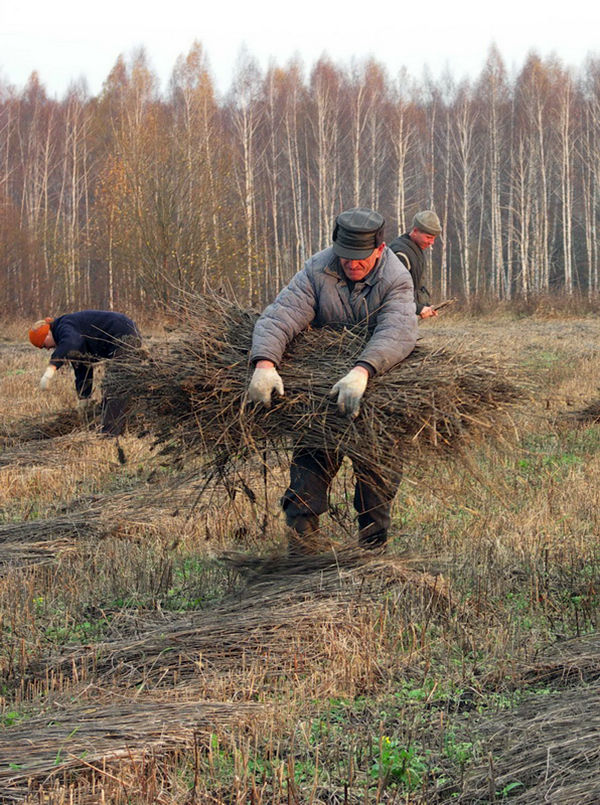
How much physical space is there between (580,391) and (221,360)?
7.09m

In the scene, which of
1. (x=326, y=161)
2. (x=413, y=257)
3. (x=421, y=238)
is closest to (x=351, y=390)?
(x=413, y=257)

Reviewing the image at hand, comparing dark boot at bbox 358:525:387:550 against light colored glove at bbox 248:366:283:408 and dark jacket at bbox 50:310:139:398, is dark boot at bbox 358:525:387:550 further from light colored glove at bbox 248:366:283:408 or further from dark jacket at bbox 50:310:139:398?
dark jacket at bbox 50:310:139:398

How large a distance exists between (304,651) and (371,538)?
117 centimetres

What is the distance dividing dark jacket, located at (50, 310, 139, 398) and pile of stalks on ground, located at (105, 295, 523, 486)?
14.2ft

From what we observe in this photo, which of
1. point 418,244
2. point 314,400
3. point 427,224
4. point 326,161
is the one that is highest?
point 326,161

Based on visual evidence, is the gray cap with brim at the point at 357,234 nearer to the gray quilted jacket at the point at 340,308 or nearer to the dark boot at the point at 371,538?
the gray quilted jacket at the point at 340,308

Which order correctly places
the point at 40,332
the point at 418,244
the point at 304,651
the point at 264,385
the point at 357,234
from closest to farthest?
the point at 304,651 → the point at 264,385 → the point at 357,234 → the point at 418,244 → the point at 40,332

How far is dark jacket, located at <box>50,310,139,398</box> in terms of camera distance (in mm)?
8711

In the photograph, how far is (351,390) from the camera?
3.83 metres

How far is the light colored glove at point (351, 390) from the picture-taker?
3838mm

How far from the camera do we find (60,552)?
5.13m

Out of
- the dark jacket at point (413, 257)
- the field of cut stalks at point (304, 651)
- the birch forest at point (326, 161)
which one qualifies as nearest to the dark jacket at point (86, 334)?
the field of cut stalks at point (304, 651)

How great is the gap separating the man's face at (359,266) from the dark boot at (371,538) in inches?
47.9

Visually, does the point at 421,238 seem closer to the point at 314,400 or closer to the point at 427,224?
the point at 427,224
